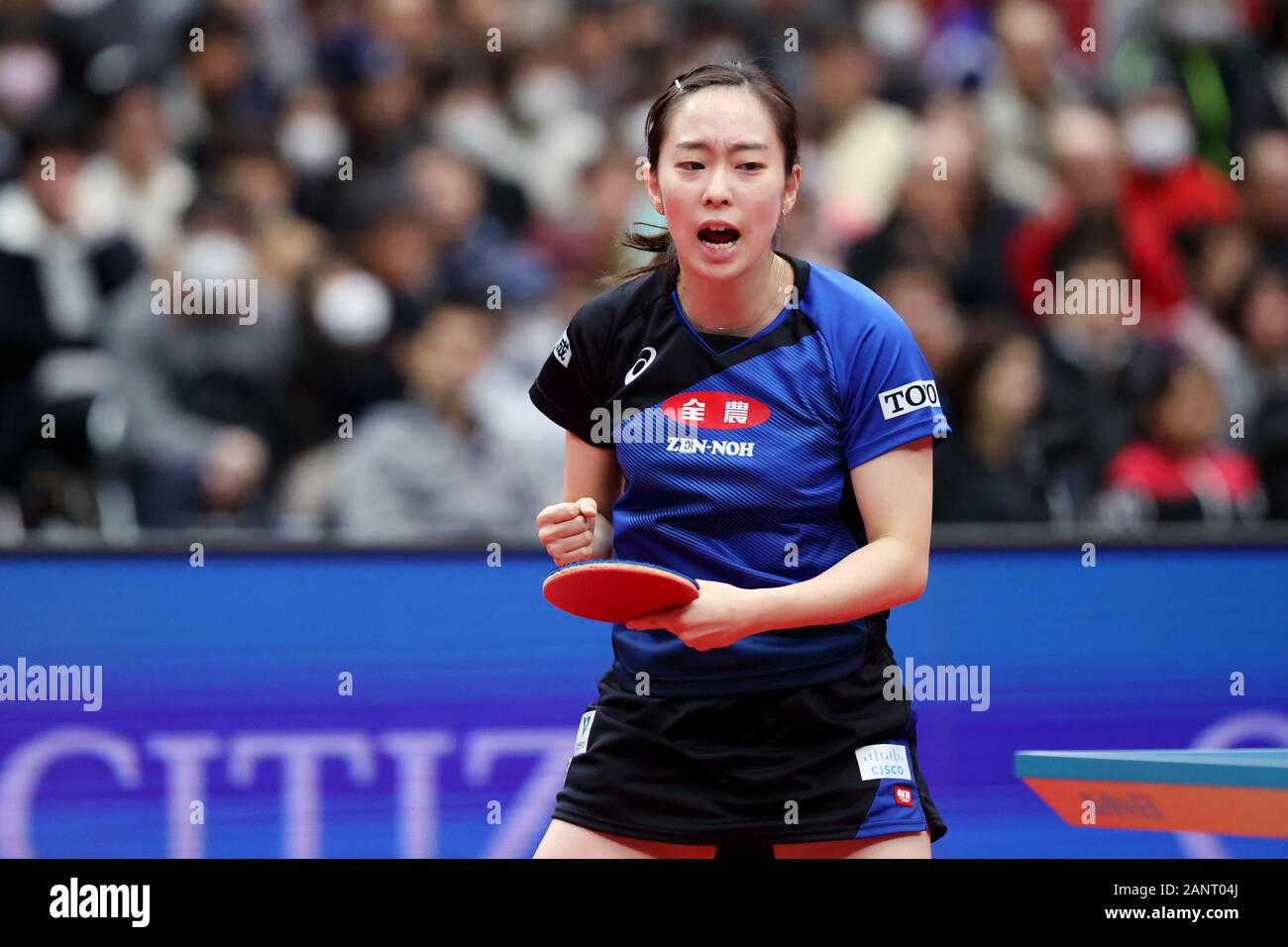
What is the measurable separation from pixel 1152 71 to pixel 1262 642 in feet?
11.1

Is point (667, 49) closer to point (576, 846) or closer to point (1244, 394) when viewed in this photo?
point (1244, 394)

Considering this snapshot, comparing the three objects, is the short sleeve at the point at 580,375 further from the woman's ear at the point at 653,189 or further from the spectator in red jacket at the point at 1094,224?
the spectator in red jacket at the point at 1094,224

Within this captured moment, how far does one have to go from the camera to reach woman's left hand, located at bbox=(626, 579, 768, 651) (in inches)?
98.3

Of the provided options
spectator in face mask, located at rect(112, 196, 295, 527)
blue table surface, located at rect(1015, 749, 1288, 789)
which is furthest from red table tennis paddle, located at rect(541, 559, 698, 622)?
spectator in face mask, located at rect(112, 196, 295, 527)

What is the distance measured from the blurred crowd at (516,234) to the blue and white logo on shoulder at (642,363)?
1.93 metres

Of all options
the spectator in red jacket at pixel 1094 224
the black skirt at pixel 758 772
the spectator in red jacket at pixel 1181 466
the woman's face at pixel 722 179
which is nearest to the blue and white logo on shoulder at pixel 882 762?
the black skirt at pixel 758 772

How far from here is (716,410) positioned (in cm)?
268

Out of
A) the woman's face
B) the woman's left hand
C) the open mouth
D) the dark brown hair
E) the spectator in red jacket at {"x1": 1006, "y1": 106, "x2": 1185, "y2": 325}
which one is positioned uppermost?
the spectator in red jacket at {"x1": 1006, "y1": 106, "x2": 1185, "y2": 325}

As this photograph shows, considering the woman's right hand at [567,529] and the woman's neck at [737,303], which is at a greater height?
the woman's neck at [737,303]

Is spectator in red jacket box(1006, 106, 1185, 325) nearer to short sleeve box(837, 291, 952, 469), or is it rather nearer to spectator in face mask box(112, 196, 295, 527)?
spectator in face mask box(112, 196, 295, 527)

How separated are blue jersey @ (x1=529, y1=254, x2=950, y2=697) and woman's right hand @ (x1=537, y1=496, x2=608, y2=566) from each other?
0.30 feet

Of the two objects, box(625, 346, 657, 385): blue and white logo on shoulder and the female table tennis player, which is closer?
the female table tennis player

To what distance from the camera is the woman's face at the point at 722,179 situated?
2615 mm

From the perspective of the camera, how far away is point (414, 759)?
448 cm
